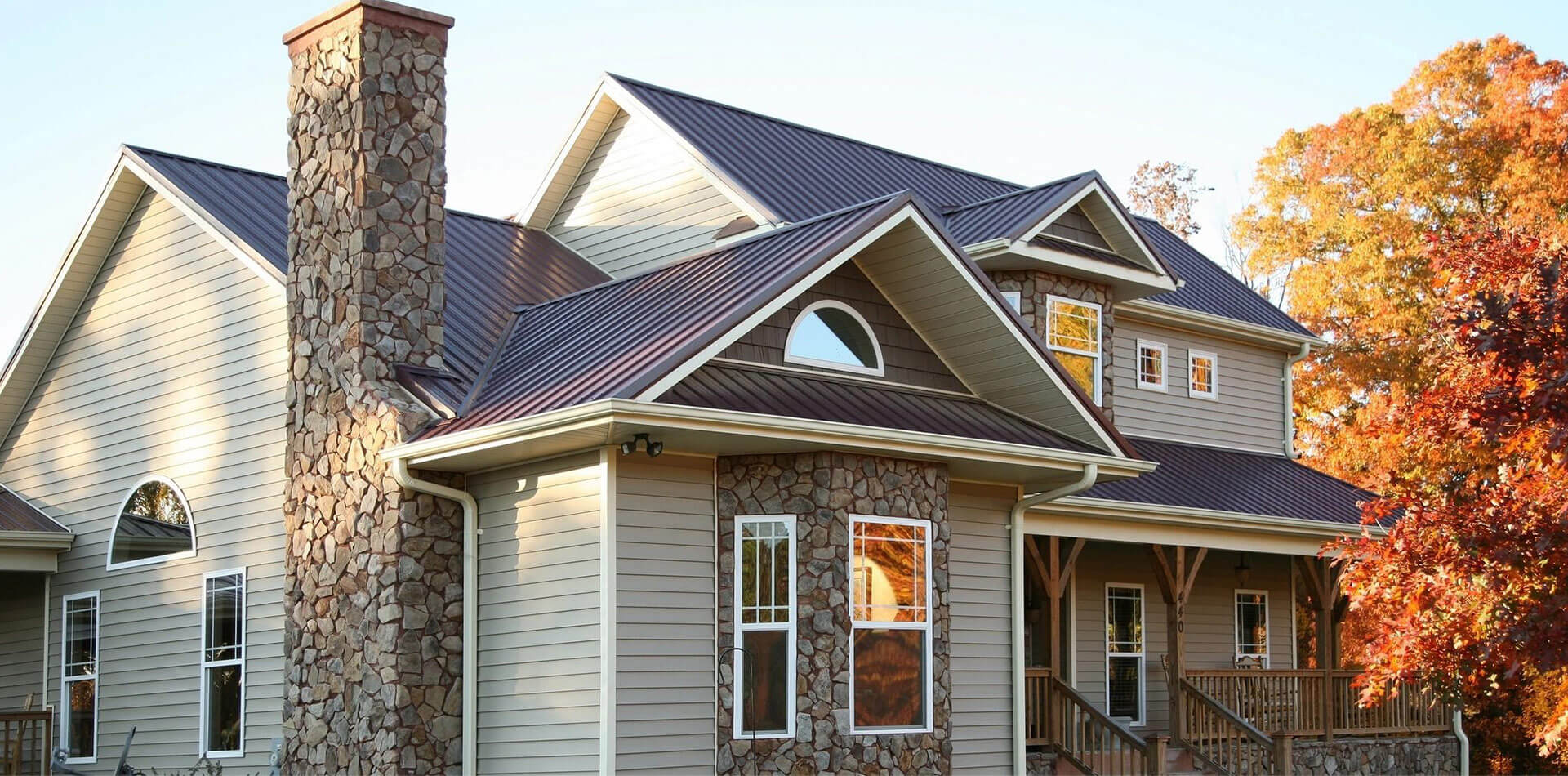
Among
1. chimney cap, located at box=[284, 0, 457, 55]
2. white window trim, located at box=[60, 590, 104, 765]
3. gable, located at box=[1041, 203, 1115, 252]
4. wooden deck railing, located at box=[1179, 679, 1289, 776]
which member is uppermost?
A: chimney cap, located at box=[284, 0, 457, 55]

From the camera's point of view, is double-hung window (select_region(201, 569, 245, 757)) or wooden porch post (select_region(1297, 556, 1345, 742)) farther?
wooden porch post (select_region(1297, 556, 1345, 742))

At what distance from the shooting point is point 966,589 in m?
15.1

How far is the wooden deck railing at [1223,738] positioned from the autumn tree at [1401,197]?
12.8 m

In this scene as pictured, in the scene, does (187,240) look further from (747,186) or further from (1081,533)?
(1081,533)

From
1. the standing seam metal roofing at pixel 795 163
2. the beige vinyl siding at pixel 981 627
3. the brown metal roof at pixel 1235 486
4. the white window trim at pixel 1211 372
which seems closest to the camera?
the beige vinyl siding at pixel 981 627

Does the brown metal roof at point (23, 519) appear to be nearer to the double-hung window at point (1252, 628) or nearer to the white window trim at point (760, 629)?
the white window trim at point (760, 629)

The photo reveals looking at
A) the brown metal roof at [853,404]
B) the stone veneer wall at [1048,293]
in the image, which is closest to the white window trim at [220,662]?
the brown metal roof at [853,404]

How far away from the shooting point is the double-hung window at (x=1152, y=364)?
71.9 feet

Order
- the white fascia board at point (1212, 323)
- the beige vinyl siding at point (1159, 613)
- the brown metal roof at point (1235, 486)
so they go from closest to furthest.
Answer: the brown metal roof at point (1235, 486)
the beige vinyl siding at point (1159, 613)
the white fascia board at point (1212, 323)

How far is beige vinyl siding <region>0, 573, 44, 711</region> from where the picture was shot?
18453mm

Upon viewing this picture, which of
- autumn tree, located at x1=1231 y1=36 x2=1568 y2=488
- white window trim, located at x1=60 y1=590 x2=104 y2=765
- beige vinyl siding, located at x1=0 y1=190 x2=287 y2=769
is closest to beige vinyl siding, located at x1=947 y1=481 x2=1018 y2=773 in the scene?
beige vinyl siding, located at x1=0 y1=190 x2=287 y2=769

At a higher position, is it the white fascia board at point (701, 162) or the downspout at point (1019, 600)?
the white fascia board at point (701, 162)

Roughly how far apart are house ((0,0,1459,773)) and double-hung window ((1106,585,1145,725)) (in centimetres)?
6

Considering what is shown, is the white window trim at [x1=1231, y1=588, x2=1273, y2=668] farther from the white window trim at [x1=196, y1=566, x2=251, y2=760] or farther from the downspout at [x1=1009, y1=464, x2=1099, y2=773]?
the white window trim at [x1=196, y1=566, x2=251, y2=760]
